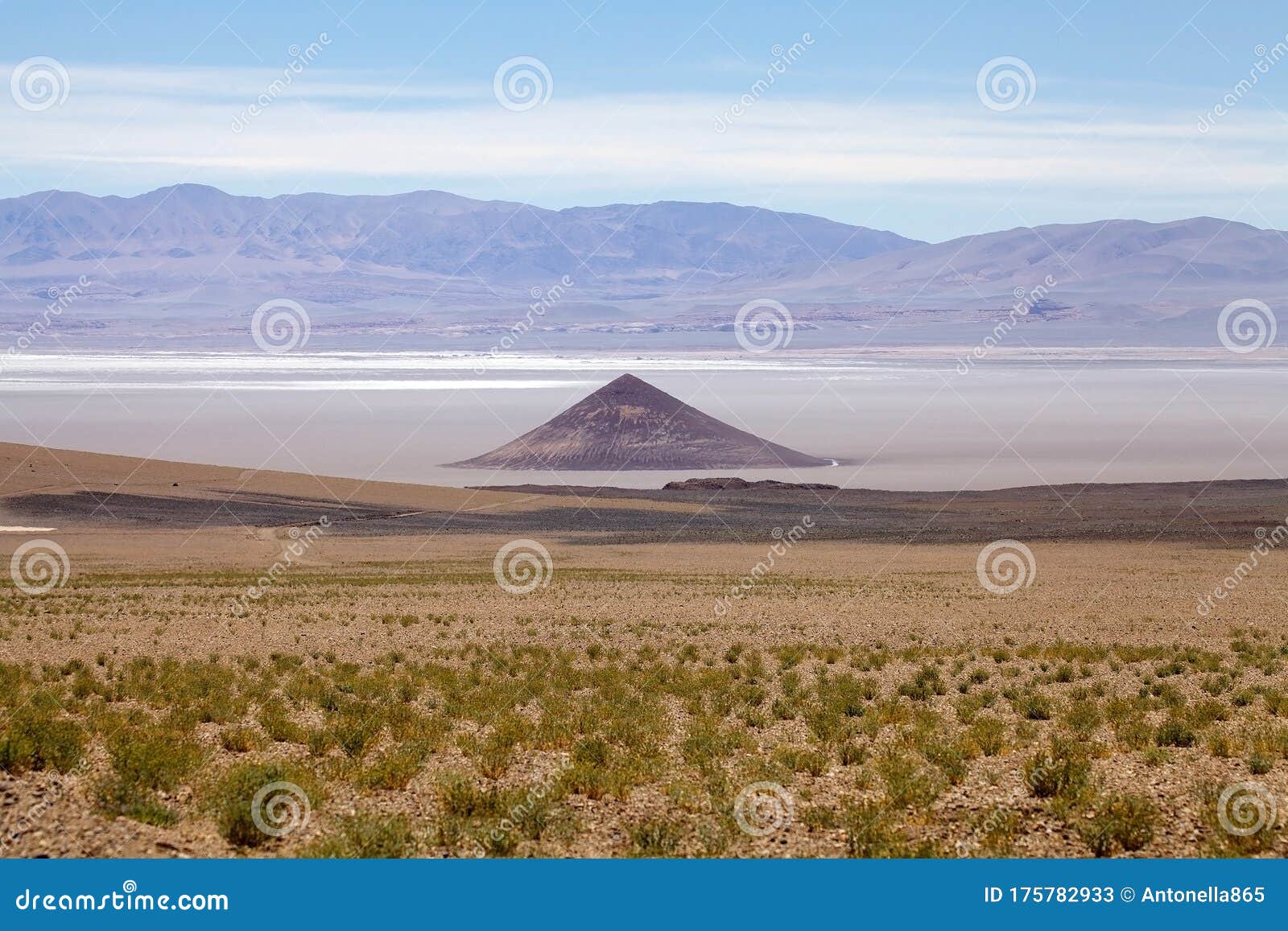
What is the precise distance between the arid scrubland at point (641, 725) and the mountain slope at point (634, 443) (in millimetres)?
56203

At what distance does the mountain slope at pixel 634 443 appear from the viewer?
87562 mm

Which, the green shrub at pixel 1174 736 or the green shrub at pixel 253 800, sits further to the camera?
the green shrub at pixel 1174 736

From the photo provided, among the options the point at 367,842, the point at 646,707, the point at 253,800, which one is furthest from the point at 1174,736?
the point at 253,800

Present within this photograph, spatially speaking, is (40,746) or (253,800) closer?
(253,800)

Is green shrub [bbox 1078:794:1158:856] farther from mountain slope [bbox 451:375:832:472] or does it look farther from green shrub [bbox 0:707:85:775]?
mountain slope [bbox 451:375:832:472]

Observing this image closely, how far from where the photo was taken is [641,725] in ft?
45.7

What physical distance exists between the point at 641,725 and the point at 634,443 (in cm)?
7658

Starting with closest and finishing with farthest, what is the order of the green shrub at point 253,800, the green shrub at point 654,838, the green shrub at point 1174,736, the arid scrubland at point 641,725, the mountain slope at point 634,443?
the green shrub at point 654,838, the green shrub at point 253,800, the arid scrubland at point 641,725, the green shrub at point 1174,736, the mountain slope at point 634,443

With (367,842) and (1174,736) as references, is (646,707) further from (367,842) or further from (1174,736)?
(367,842)

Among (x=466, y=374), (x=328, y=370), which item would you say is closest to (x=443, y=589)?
(x=466, y=374)

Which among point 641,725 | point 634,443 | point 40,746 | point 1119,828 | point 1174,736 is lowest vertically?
point 1119,828

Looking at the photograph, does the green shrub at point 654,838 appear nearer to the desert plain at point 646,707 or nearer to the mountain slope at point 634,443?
the desert plain at point 646,707

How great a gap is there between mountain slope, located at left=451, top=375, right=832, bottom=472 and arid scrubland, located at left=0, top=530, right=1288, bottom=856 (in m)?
56.2

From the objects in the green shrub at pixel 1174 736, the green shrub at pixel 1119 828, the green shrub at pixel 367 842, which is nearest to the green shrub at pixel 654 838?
the green shrub at pixel 367 842
